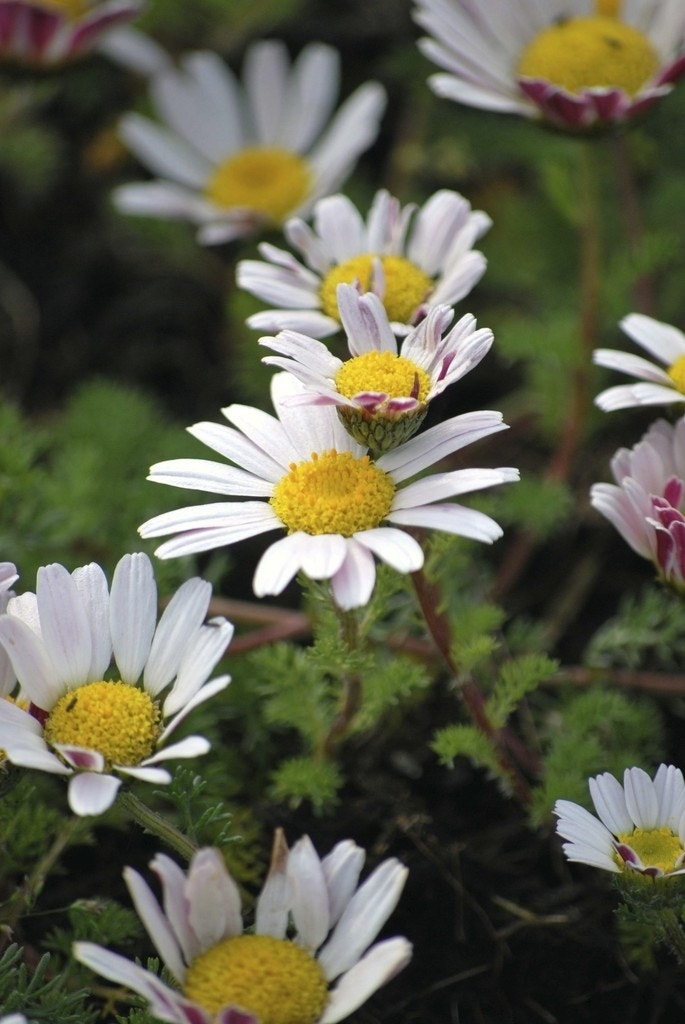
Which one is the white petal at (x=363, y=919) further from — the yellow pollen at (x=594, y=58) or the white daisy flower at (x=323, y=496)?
the yellow pollen at (x=594, y=58)

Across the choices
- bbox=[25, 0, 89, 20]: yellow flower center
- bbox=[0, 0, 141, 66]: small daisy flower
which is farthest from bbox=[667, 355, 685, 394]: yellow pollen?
bbox=[25, 0, 89, 20]: yellow flower center

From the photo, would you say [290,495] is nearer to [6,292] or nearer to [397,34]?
[6,292]

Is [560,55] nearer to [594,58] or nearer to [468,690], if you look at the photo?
[594,58]

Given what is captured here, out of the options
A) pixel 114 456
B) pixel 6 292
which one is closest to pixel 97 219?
pixel 6 292

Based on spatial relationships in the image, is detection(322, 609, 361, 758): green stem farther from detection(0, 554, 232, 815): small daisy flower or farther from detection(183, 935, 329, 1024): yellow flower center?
detection(183, 935, 329, 1024): yellow flower center

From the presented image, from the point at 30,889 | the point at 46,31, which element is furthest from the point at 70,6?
the point at 30,889

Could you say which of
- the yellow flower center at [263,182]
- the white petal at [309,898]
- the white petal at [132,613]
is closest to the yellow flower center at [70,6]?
Result: the yellow flower center at [263,182]
